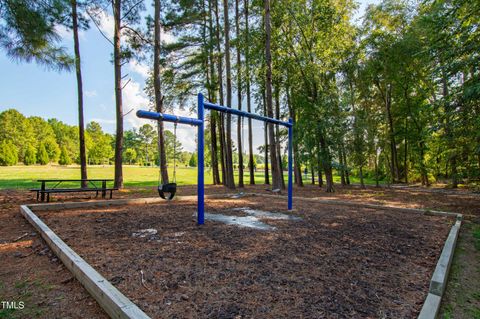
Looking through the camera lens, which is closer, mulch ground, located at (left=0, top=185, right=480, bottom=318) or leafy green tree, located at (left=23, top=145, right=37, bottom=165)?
mulch ground, located at (left=0, top=185, right=480, bottom=318)

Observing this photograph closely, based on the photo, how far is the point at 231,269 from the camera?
9.10 ft

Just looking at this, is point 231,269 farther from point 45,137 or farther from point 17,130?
point 45,137

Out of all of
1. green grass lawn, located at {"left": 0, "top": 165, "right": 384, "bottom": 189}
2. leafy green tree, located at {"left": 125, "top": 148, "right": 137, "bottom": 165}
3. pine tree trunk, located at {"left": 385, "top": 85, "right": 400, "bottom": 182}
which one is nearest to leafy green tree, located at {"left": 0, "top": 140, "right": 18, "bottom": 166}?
green grass lawn, located at {"left": 0, "top": 165, "right": 384, "bottom": 189}

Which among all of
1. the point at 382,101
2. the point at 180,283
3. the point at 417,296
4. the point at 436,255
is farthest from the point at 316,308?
the point at 382,101

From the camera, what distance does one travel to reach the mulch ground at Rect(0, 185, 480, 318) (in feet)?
6.77

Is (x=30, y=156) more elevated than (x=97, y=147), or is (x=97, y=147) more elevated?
(x=97, y=147)

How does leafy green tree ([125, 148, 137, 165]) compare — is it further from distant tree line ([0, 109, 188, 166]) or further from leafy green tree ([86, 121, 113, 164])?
leafy green tree ([86, 121, 113, 164])

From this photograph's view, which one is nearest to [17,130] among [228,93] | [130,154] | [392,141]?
[130,154]

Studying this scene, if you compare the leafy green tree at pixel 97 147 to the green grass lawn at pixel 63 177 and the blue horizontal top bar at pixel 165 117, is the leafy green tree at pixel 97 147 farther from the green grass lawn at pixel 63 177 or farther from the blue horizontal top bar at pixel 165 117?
the blue horizontal top bar at pixel 165 117

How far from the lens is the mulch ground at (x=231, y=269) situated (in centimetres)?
206

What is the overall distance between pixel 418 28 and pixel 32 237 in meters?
16.7

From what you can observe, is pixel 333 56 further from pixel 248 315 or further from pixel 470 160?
pixel 248 315

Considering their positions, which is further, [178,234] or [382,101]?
[382,101]

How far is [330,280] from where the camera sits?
8.40 feet
